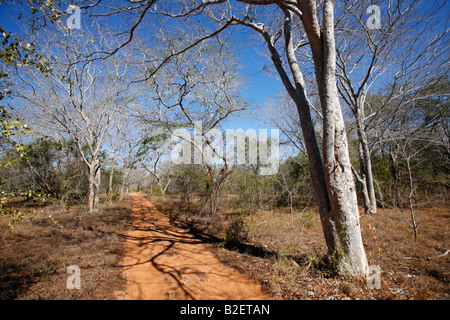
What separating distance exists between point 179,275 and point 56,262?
2.43 m

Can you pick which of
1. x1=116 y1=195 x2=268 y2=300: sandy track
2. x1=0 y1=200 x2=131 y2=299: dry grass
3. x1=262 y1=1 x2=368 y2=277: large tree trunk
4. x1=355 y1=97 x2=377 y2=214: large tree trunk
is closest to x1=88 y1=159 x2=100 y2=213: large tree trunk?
x1=0 y1=200 x2=131 y2=299: dry grass

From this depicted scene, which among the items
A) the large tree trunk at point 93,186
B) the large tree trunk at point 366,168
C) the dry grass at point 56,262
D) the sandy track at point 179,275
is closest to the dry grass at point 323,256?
the sandy track at point 179,275

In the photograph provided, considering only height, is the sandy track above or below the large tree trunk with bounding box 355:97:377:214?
below

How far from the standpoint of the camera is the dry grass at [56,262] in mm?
2672

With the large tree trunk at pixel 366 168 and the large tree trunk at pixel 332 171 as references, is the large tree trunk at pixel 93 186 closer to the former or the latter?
the large tree trunk at pixel 332 171

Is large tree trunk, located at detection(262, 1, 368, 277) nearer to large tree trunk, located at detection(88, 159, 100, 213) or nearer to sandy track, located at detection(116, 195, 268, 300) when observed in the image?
sandy track, located at detection(116, 195, 268, 300)

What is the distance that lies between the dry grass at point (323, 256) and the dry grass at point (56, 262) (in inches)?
93.3

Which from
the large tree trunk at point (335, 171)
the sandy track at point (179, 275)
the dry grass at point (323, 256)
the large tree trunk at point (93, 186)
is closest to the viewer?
the dry grass at point (323, 256)

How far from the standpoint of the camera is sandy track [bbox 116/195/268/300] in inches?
109

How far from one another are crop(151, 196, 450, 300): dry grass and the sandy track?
0.96 feet

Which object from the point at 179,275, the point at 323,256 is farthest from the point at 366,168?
the point at 179,275

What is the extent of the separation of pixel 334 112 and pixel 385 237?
4.07 m

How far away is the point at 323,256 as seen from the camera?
3.16 m
